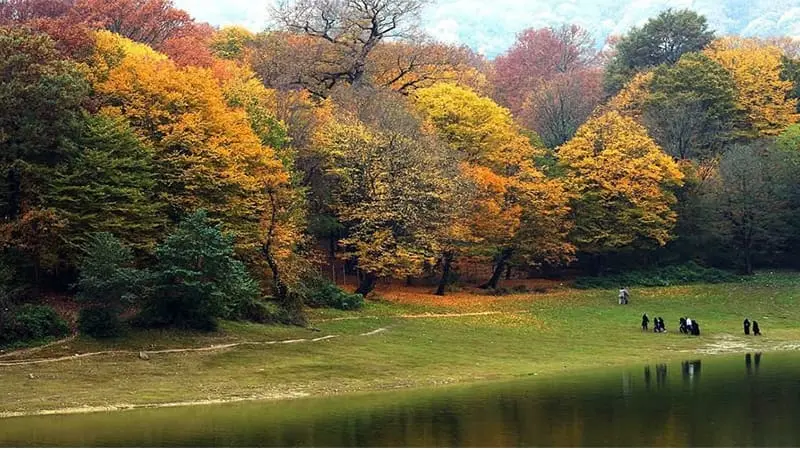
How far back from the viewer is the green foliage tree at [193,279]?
143 ft

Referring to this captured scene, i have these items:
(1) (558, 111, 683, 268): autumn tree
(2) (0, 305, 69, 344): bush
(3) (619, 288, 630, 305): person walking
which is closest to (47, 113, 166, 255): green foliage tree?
(2) (0, 305, 69, 344): bush

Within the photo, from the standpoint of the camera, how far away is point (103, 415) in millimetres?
31656

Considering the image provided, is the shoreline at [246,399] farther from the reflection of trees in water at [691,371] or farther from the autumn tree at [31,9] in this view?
the autumn tree at [31,9]

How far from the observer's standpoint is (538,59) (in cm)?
12494

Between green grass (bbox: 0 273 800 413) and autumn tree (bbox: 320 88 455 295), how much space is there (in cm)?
348

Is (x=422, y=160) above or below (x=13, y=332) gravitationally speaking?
above

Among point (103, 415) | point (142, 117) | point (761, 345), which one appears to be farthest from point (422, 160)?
point (103, 415)

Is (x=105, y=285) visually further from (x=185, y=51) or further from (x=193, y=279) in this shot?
(x=185, y=51)

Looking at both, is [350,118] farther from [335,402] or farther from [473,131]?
[335,402]

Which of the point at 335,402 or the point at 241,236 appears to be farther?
the point at 241,236

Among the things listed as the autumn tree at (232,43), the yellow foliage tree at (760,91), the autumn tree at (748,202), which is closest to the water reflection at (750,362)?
the autumn tree at (748,202)

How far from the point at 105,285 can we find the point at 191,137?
1054cm

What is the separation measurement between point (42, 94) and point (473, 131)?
34.0 meters

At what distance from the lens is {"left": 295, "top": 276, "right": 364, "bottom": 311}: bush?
57.1 metres
